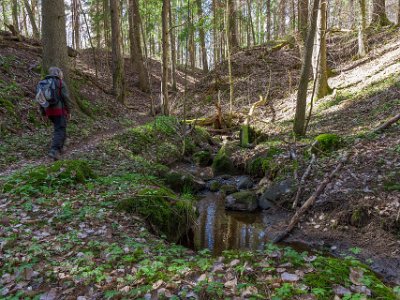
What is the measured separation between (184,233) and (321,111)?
9.44m

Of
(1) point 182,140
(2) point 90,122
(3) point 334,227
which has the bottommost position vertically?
(3) point 334,227

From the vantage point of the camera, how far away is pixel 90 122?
13.3m

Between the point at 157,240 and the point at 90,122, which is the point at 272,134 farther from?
the point at 157,240

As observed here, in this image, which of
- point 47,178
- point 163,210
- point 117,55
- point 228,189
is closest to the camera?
point 163,210

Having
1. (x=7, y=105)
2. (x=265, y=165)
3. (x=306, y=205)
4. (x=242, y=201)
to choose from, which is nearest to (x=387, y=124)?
(x=265, y=165)

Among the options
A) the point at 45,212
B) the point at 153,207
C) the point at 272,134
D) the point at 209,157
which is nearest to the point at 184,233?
the point at 153,207

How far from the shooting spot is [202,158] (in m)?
12.8

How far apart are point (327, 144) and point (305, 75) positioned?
2.38m

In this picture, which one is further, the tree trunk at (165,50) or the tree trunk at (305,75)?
the tree trunk at (165,50)

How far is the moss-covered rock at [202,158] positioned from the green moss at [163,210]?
5.82m

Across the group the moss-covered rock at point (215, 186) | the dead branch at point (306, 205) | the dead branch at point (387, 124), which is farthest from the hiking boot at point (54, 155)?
the dead branch at point (387, 124)

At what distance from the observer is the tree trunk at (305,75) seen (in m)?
9.61

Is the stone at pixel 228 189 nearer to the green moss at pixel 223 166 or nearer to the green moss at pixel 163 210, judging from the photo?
the green moss at pixel 223 166

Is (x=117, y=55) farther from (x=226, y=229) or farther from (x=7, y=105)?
(x=226, y=229)
